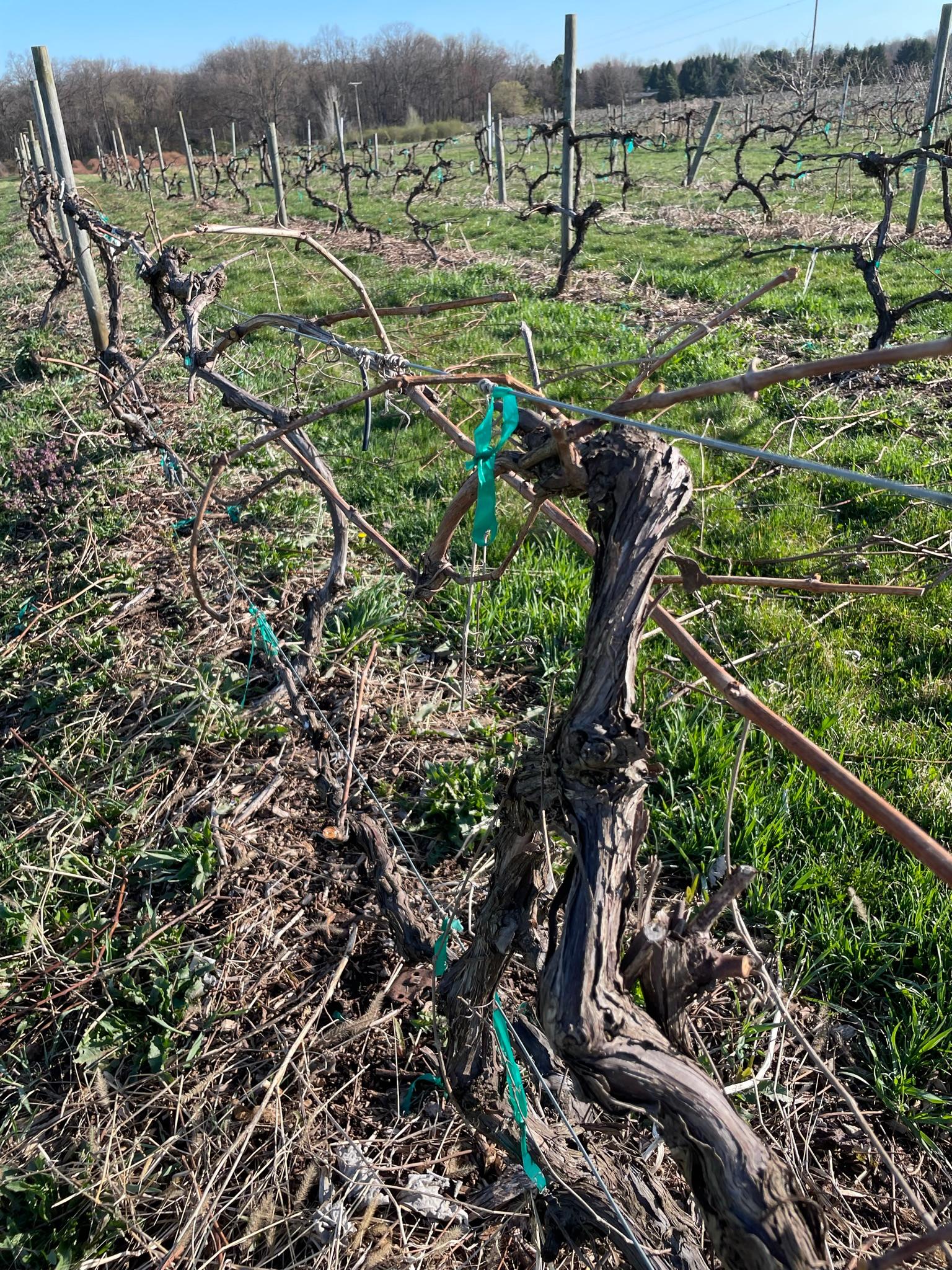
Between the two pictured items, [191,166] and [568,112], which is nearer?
[568,112]

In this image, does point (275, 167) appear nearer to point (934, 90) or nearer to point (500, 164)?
point (500, 164)

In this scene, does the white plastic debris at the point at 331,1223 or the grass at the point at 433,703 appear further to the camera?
the grass at the point at 433,703

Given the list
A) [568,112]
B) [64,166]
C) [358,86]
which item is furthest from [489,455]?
[358,86]

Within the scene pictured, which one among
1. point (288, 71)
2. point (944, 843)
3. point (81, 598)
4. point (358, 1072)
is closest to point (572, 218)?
point (81, 598)

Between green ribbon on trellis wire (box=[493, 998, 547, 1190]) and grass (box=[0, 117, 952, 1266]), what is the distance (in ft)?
2.19

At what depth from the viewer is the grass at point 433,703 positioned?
211 centimetres

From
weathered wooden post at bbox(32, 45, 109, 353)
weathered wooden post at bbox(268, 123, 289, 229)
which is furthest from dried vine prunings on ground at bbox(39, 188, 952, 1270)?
weathered wooden post at bbox(268, 123, 289, 229)

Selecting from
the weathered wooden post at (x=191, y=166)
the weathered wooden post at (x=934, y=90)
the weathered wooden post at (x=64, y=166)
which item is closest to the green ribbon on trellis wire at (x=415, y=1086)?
the weathered wooden post at (x=64, y=166)

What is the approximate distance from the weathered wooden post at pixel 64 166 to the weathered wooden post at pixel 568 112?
15.8 ft

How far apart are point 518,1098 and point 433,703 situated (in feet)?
5.99

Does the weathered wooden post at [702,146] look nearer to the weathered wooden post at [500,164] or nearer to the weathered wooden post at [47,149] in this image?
the weathered wooden post at [500,164]

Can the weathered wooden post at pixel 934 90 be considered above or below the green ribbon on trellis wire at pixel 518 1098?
above

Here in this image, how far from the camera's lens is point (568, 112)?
8.85 meters

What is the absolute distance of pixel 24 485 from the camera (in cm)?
476
